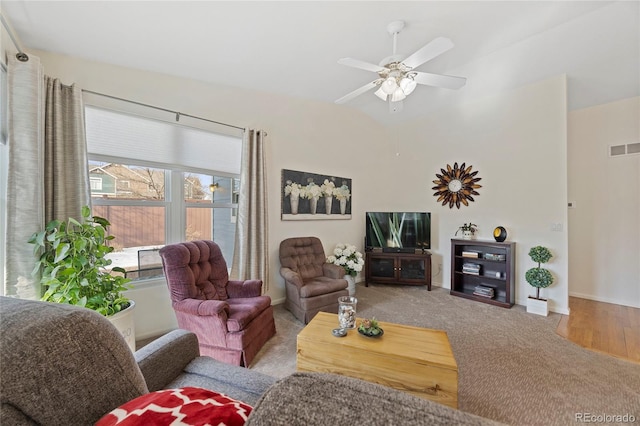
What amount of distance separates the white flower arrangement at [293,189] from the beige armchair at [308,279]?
2.16 feet

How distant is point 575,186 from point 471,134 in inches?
66.8

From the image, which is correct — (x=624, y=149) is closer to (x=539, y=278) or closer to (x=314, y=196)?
(x=539, y=278)

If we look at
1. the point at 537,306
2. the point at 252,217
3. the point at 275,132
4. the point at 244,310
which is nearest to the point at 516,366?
the point at 537,306

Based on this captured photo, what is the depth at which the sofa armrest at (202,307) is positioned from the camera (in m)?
2.02

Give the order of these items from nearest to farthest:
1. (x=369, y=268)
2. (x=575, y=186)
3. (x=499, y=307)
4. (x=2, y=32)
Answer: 1. (x=2, y=32)
2. (x=499, y=307)
3. (x=575, y=186)
4. (x=369, y=268)

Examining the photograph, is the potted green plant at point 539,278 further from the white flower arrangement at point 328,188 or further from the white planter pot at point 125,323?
the white planter pot at point 125,323

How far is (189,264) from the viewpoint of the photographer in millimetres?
2369

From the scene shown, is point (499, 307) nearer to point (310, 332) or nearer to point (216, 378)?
point (310, 332)

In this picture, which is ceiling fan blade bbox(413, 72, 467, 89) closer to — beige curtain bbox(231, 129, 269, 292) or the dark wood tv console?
beige curtain bbox(231, 129, 269, 292)

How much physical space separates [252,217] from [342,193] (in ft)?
5.82

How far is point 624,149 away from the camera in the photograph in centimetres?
353

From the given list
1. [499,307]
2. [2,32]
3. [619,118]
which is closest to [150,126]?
[2,32]

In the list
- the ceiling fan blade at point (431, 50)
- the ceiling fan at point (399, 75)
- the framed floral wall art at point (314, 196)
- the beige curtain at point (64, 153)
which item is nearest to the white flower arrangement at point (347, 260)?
the framed floral wall art at point (314, 196)

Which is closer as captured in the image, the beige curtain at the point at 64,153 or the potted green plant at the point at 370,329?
the potted green plant at the point at 370,329
